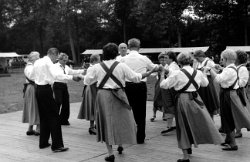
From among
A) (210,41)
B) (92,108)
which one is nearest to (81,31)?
(210,41)

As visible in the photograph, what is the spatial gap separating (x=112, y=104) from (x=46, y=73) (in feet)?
4.47

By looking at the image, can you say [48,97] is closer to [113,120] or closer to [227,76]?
[113,120]

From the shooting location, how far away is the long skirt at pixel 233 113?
18.6ft

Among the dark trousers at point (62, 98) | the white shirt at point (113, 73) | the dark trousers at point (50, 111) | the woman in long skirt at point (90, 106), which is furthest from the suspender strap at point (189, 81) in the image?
the dark trousers at point (62, 98)

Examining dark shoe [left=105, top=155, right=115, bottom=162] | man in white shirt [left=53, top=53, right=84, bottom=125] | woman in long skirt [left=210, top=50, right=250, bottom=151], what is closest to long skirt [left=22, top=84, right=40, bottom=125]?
man in white shirt [left=53, top=53, right=84, bottom=125]

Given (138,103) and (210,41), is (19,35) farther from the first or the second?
(138,103)

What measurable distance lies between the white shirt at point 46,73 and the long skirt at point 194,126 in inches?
80.8

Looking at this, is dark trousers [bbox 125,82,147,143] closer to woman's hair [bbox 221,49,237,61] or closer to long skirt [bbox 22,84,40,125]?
woman's hair [bbox 221,49,237,61]

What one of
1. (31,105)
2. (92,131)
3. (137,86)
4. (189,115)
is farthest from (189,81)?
(31,105)

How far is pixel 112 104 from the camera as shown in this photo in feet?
17.3

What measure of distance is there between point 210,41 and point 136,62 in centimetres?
3143

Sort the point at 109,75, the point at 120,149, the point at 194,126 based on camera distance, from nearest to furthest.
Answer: the point at 194,126 < the point at 109,75 < the point at 120,149

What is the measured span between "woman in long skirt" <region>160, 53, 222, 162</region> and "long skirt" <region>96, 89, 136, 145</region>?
0.70 metres

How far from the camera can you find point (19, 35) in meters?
57.0
